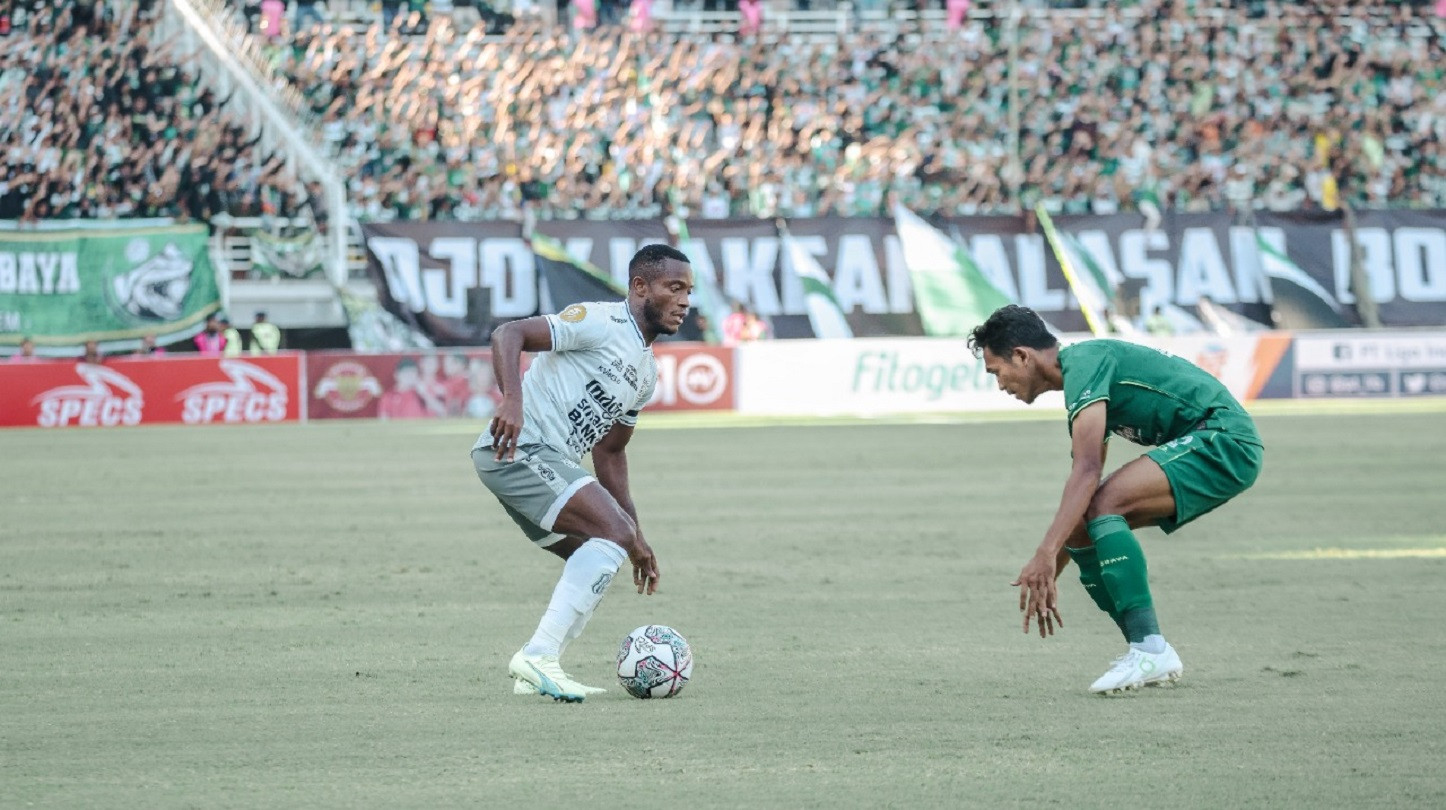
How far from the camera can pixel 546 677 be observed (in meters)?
7.48

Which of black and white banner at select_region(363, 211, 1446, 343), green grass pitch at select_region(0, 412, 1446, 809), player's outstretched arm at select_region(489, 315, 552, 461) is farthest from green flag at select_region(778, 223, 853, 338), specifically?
player's outstretched arm at select_region(489, 315, 552, 461)

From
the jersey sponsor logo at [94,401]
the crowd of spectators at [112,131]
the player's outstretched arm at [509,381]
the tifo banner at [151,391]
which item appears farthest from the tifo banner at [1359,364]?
the player's outstretched arm at [509,381]

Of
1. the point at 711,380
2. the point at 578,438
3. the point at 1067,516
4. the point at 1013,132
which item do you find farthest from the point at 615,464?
the point at 1013,132

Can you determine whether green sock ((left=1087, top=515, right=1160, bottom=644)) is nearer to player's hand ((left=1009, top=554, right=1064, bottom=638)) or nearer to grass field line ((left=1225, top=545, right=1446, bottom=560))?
player's hand ((left=1009, top=554, right=1064, bottom=638))

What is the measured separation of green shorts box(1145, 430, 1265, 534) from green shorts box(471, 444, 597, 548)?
2418 mm

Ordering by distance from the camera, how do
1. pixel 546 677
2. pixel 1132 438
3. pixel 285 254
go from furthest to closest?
pixel 285 254 → pixel 1132 438 → pixel 546 677

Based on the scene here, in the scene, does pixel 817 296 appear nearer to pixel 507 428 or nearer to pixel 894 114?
pixel 894 114

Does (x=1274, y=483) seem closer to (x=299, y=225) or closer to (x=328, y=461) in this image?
(x=328, y=461)

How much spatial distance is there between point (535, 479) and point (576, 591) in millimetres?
492

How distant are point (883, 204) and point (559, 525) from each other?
2802 cm

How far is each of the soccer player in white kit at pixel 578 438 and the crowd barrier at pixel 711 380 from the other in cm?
2137

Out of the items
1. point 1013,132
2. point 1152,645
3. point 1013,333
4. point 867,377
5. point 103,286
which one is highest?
point 1013,333

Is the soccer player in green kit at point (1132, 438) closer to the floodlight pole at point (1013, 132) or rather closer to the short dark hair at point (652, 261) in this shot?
the short dark hair at point (652, 261)

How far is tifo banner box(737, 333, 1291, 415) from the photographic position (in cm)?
3133
